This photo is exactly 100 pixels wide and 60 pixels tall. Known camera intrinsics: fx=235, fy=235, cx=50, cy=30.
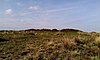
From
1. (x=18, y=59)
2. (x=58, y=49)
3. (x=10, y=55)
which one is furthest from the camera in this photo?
(x=58, y=49)

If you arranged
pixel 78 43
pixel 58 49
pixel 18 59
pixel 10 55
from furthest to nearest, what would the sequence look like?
pixel 78 43, pixel 58 49, pixel 10 55, pixel 18 59

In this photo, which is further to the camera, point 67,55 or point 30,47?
point 30,47

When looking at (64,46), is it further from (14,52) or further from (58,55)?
(14,52)

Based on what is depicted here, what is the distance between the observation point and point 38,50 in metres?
16.8

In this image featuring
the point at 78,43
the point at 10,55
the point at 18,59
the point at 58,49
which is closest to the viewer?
the point at 18,59

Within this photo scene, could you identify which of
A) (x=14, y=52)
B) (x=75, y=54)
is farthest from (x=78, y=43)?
(x=14, y=52)

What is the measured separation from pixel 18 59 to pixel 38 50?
217 centimetres

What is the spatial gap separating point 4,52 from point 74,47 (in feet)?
16.9

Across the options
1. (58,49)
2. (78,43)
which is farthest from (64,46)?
(78,43)

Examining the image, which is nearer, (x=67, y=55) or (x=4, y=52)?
(x=67, y=55)

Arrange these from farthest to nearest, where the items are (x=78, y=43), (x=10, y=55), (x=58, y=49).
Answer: (x=78, y=43) → (x=58, y=49) → (x=10, y=55)

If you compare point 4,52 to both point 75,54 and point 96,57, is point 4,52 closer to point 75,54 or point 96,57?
point 75,54

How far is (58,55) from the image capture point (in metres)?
15.6

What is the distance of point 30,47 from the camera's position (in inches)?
709
